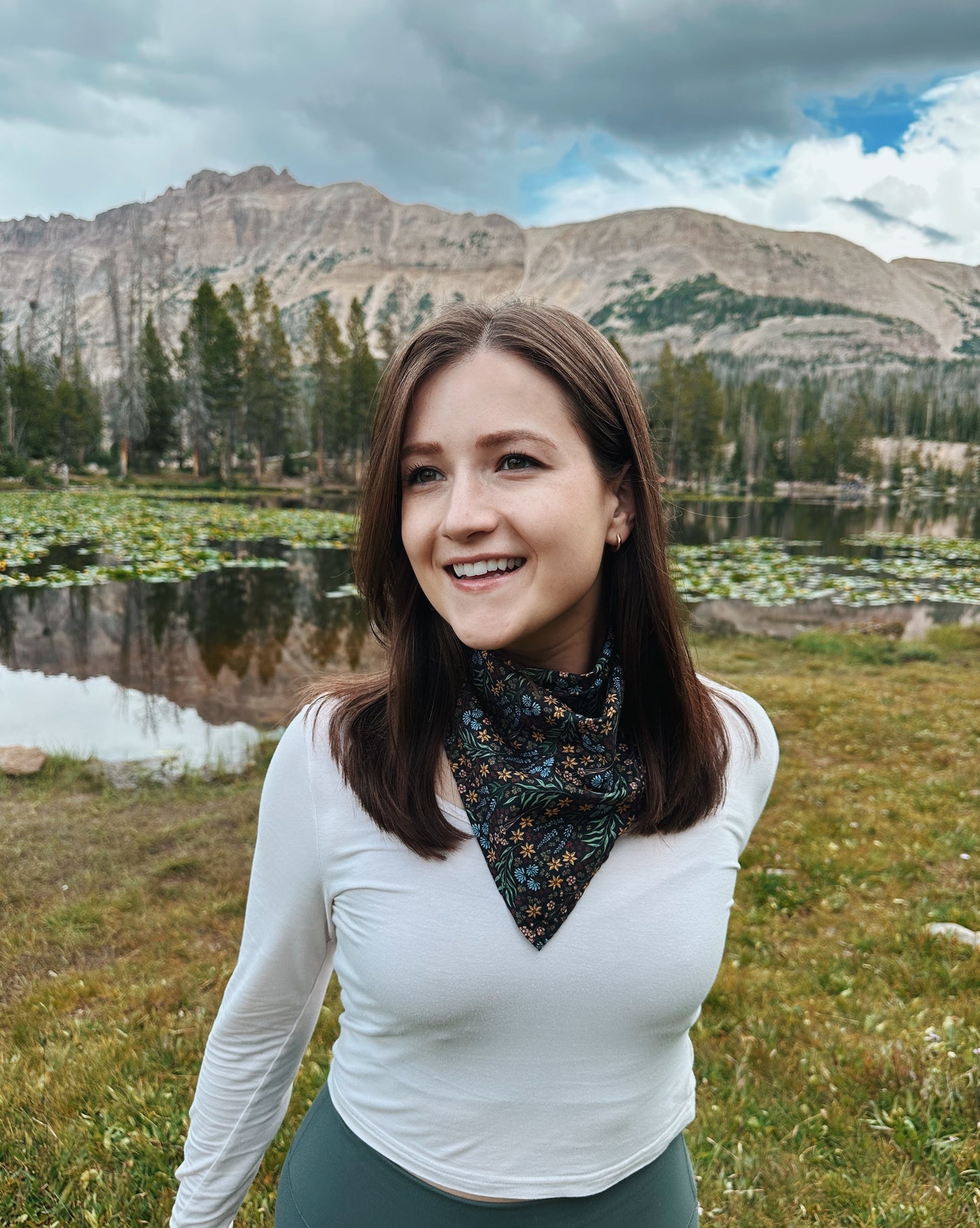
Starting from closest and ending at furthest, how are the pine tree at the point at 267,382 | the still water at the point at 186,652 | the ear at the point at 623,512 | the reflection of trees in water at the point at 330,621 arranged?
the ear at the point at 623,512 < the still water at the point at 186,652 < the reflection of trees in water at the point at 330,621 < the pine tree at the point at 267,382

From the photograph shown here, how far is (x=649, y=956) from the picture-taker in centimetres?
130

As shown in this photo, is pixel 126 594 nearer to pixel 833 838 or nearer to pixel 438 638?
pixel 833 838

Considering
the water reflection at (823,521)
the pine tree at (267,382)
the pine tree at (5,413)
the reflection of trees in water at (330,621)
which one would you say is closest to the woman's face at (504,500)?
the reflection of trees in water at (330,621)

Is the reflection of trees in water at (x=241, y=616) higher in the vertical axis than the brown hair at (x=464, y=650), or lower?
lower

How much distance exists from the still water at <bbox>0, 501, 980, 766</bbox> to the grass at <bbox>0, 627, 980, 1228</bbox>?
1679 millimetres

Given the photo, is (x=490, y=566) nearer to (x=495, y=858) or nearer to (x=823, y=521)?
(x=495, y=858)

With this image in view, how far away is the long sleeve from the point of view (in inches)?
55.2

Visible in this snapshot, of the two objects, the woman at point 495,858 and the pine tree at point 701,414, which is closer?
the woman at point 495,858

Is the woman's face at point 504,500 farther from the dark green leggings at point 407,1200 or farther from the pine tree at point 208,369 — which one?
the pine tree at point 208,369

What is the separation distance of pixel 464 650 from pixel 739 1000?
314 centimetres

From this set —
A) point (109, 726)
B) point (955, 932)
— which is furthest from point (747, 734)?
point (109, 726)

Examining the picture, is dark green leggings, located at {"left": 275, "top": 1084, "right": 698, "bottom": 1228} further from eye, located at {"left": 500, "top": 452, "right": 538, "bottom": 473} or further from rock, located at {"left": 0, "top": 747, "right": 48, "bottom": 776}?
rock, located at {"left": 0, "top": 747, "right": 48, "bottom": 776}

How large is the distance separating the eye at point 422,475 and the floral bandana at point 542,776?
1.16 ft

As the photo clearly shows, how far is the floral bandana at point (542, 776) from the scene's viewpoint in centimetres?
130
